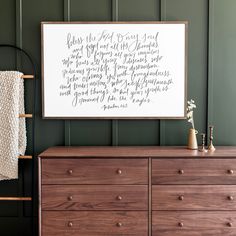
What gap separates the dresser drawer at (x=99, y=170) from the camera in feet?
Result: 7.88

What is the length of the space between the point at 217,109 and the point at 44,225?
186 cm

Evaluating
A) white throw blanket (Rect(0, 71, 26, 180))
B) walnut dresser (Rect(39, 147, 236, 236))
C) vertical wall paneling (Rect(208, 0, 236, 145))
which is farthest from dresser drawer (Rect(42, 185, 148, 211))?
vertical wall paneling (Rect(208, 0, 236, 145))

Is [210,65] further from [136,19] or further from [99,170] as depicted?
[99,170]

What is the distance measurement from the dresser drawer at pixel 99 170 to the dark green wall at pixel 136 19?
49 centimetres

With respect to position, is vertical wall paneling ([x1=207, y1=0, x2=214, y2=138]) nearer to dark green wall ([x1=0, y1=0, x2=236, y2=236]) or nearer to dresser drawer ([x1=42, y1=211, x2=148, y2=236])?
dark green wall ([x1=0, y1=0, x2=236, y2=236])

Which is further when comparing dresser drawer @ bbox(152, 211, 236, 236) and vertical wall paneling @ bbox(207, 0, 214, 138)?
vertical wall paneling @ bbox(207, 0, 214, 138)

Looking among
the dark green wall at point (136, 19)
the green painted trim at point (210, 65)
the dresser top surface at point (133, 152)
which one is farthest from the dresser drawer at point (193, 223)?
the green painted trim at point (210, 65)

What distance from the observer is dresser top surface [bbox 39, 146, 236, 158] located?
94.0 inches

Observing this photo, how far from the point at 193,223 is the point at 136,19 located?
1872 millimetres

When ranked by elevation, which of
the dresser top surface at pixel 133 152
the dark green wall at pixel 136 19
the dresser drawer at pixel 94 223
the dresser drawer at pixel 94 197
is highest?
the dark green wall at pixel 136 19

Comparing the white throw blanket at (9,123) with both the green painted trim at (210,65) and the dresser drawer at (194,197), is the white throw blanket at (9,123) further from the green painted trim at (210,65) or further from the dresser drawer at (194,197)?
the green painted trim at (210,65)

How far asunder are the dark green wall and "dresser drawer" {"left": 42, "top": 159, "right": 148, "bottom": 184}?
0.49 metres

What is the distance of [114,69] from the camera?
9.22ft

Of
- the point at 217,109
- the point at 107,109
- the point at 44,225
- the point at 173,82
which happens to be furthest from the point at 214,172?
the point at 44,225
